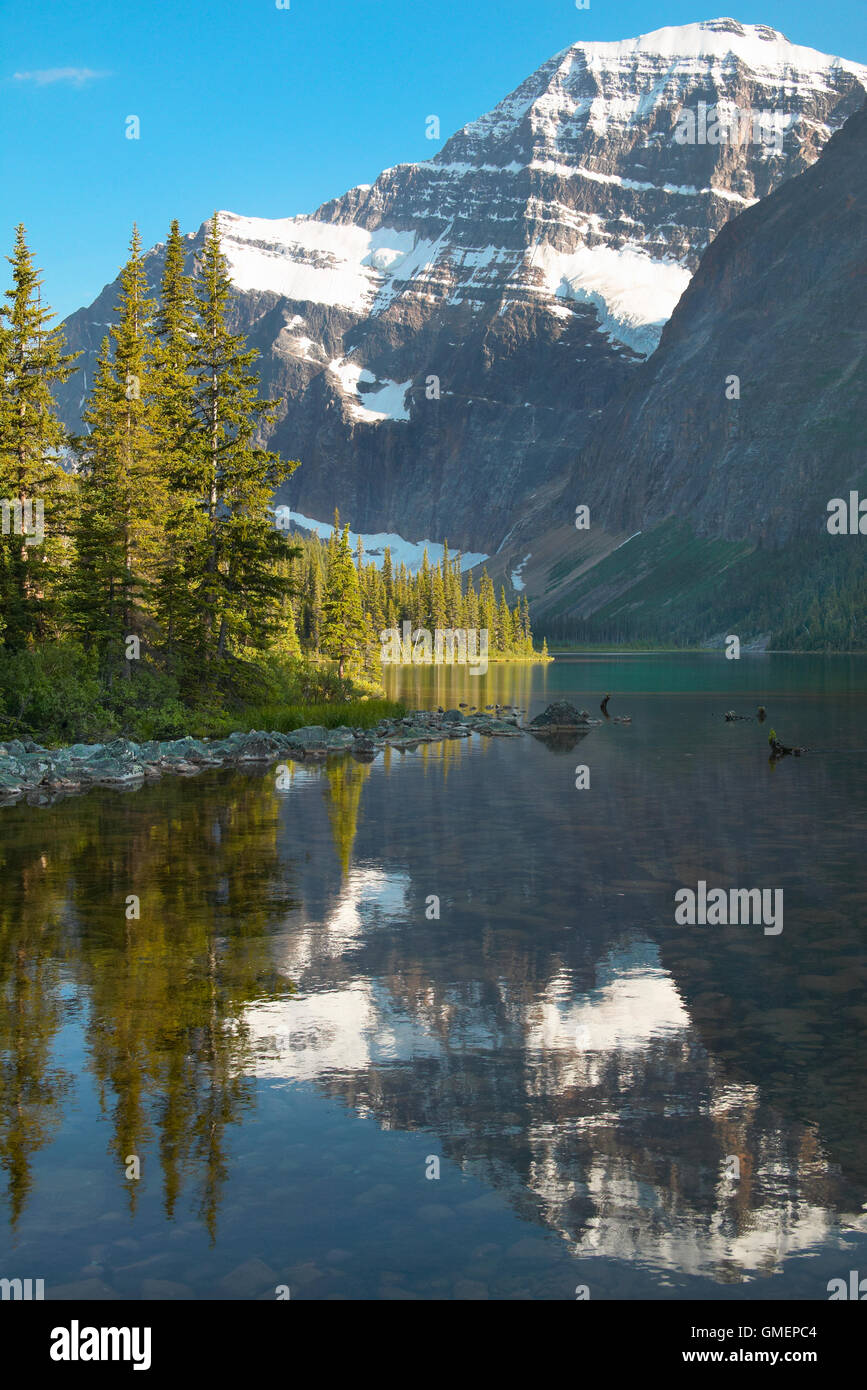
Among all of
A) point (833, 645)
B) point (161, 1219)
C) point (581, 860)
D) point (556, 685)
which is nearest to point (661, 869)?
point (581, 860)

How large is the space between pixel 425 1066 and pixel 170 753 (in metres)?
26.5

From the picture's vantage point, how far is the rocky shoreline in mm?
30125

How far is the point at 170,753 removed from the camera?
36156 mm

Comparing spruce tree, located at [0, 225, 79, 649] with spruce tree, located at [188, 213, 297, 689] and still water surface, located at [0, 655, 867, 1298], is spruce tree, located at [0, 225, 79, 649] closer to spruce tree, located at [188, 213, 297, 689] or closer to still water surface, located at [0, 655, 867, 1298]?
spruce tree, located at [188, 213, 297, 689]

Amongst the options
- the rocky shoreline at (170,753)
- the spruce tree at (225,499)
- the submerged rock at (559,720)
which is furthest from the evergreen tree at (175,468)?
the submerged rock at (559,720)

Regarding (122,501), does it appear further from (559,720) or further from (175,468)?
(559,720)

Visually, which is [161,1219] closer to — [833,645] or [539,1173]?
[539,1173]

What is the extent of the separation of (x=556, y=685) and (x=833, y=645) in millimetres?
107197

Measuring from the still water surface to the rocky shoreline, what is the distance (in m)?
6.50

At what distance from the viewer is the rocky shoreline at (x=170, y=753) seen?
3012cm

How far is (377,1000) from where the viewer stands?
1294 centimetres

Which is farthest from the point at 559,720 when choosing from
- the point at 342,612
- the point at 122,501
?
the point at 122,501

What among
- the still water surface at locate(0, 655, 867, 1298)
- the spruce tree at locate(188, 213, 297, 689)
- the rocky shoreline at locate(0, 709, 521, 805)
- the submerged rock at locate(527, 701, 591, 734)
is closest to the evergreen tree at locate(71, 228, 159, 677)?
the spruce tree at locate(188, 213, 297, 689)
